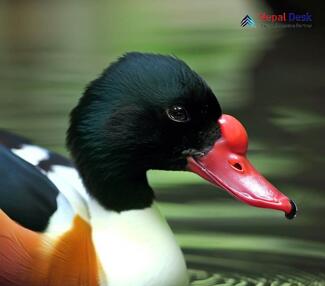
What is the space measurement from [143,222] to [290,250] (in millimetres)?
571

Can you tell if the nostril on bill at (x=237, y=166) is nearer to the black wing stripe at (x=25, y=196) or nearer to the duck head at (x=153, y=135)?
the duck head at (x=153, y=135)

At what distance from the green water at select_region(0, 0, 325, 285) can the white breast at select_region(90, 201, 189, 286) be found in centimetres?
24

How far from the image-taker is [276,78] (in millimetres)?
3312

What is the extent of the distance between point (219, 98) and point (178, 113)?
1.33 m

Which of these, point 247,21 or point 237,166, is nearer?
point 237,166

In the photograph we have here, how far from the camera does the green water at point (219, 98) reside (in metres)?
2.36

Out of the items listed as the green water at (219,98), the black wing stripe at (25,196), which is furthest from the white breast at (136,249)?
the green water at (219,98)

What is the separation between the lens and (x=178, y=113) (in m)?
1.85

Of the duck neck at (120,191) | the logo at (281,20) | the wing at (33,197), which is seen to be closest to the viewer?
the wing at (33,197)

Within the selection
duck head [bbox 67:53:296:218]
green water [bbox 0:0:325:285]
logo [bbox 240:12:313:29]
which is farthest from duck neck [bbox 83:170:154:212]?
logo [bbox 240:12:313:29]

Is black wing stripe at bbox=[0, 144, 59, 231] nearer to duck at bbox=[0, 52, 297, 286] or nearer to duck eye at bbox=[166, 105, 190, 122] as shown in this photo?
duck at bbox=[0, 52, 297, 286]

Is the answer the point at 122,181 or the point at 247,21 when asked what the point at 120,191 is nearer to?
the point at 122,181

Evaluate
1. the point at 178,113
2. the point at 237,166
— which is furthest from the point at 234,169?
the point at 178,113

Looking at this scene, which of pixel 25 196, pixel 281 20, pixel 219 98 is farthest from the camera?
pixel 281 20
